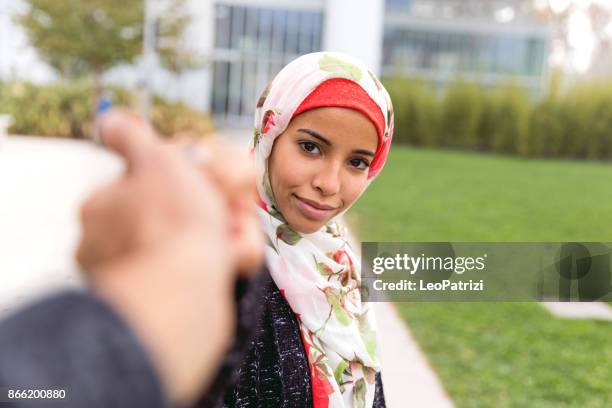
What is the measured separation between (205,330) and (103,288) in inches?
2.7

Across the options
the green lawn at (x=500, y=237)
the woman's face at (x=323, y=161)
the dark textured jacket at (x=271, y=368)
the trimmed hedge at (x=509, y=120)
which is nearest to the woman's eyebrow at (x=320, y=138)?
the woman's face at (x=323, y=161)

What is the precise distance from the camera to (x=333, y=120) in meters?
1.18

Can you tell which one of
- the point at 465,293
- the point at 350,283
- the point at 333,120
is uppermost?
the point at 333,120

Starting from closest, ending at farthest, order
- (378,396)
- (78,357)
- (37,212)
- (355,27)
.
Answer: (78,357), (378,396), (37,212), (355,27)

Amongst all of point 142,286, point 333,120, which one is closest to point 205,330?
point 142,286

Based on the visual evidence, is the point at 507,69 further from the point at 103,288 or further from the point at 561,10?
the point at 103,288

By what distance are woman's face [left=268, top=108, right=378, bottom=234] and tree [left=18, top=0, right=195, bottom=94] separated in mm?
16740

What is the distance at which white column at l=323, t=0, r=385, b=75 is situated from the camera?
22031 mm

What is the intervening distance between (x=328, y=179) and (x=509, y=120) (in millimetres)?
20343

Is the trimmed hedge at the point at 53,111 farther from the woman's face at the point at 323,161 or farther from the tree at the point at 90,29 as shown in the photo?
the woman's face at the point at 323,161

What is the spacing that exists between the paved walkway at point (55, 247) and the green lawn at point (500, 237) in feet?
0.51

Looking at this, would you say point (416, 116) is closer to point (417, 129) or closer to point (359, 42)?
point (417, 129)

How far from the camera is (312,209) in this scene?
3.94ft

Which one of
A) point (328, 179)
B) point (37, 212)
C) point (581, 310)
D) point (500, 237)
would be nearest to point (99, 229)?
point (328, 179)
